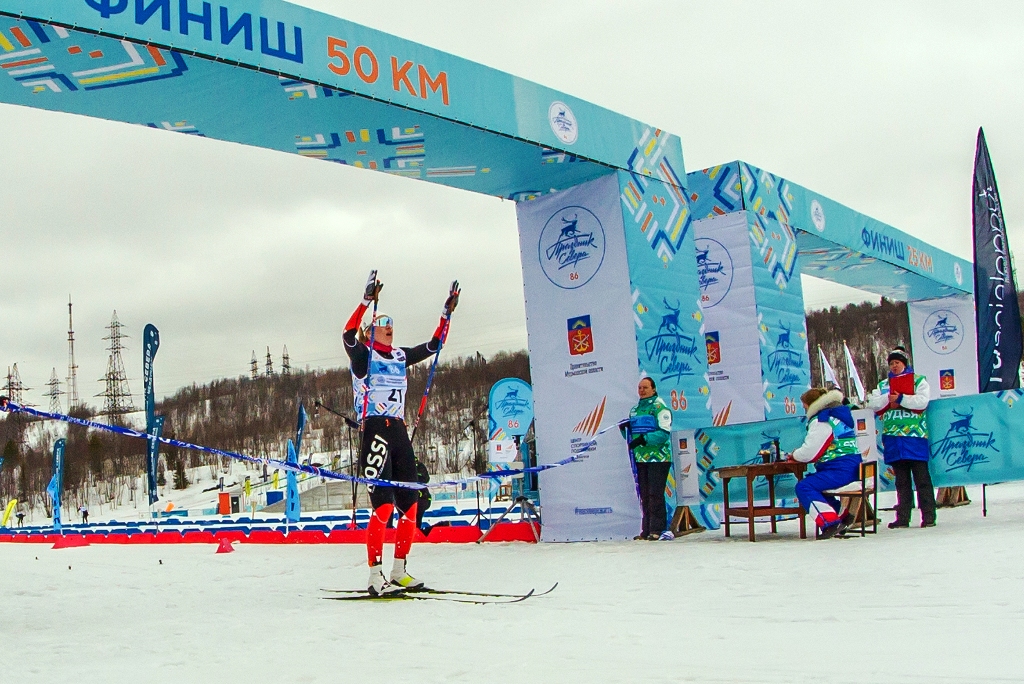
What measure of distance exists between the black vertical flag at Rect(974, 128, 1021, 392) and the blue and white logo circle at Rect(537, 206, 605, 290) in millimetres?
4066

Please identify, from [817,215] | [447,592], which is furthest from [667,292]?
[817,215]

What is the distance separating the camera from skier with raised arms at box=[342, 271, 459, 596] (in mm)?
6250

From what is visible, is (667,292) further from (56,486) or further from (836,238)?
(56,486)

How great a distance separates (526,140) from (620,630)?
5427mm

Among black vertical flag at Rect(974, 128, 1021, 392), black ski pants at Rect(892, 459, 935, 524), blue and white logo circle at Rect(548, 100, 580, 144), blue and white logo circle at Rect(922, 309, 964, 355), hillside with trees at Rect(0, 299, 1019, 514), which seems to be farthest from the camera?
hillside with trees at Rect(0, 299, 1019, 514)

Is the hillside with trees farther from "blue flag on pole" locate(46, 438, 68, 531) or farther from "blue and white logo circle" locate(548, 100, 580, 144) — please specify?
"blue and white logo circle" locate(548, 100, 580, 144)

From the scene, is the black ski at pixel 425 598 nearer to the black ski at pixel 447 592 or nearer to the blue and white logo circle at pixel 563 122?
the black ski at pixel 447 592

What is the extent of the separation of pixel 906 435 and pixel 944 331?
42.3 feet

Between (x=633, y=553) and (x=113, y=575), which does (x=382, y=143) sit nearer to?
(x=633, y=553)

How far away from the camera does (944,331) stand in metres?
20.1

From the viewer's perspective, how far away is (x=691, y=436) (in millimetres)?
9477

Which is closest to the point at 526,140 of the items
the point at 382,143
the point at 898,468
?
the point at 382,143

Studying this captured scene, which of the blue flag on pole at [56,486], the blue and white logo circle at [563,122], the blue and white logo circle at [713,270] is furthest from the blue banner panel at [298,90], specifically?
the blue flag on pole at [56,486]

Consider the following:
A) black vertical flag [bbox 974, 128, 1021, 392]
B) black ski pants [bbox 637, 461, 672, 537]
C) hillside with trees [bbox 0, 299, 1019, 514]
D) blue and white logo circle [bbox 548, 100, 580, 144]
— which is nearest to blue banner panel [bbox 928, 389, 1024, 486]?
black vertical flag [bbox 974, 128, 1021, 392]
